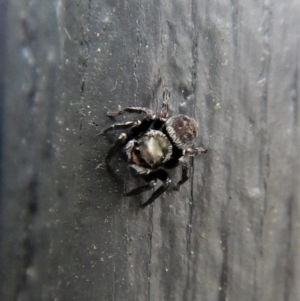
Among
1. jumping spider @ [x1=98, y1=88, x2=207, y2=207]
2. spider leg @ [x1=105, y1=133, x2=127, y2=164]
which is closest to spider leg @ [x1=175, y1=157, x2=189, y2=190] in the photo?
Result: jumping spider @ [x1=98, y1=88, x2=207, y2=207]

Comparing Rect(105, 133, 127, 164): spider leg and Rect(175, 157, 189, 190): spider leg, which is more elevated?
Rect(105, 133, 127, 164): spider leg

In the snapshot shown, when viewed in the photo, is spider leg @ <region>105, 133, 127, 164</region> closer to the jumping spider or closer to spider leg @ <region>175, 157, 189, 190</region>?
the jumping spider

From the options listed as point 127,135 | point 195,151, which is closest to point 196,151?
point 195,151

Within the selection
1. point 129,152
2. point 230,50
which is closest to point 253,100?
point 230,50

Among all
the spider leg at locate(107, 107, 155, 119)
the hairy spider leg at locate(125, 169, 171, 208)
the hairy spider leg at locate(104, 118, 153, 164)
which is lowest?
the hairy spider leg at locate(125, 169, 171, 208)

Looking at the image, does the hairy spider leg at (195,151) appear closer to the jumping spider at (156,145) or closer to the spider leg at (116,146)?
the jumping spider at (156,145)

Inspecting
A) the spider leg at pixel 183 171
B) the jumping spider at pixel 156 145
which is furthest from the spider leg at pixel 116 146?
the spider leg at pixel 183 171

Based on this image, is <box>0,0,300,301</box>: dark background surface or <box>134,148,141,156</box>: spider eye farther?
<box>134,148,141,156</box>: spider eye
